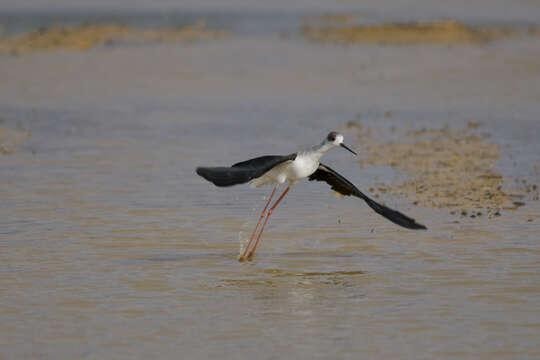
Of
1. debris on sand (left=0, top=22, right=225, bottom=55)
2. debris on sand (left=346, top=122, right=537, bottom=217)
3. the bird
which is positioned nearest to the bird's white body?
the bird

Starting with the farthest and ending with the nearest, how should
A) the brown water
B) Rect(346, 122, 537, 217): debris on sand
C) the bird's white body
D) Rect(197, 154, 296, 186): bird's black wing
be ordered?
Rect(346, 122, 537, 217): debris on sand < the bird's white body < Rect(197, 154, 296, 186): bird's black wing < the brown water

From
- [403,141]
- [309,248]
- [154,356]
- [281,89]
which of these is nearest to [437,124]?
[403,141]

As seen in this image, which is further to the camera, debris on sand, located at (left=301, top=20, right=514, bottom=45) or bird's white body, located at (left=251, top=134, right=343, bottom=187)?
debris on sand, located at (left=301, top=20, right=514, bottom=45)

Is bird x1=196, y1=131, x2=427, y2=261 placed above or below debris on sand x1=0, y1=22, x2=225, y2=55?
below

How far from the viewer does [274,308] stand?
8.30 m

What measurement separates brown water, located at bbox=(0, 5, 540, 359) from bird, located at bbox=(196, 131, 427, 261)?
59 centimetres

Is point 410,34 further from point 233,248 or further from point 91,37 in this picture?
point 233,248

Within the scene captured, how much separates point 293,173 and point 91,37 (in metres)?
29.8

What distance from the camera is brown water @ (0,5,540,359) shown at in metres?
7.52

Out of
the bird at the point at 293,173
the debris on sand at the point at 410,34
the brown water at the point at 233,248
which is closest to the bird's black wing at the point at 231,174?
the bird at the point at 293,173

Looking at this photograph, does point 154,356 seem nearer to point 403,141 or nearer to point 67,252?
point 67,252

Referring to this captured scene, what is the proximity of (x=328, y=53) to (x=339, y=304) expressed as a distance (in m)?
24.9

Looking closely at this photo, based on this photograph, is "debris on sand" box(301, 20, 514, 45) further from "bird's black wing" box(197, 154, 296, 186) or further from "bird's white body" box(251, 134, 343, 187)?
"bird's black wing" box(197, 154, 296, 186)

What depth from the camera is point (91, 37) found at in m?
38.3
